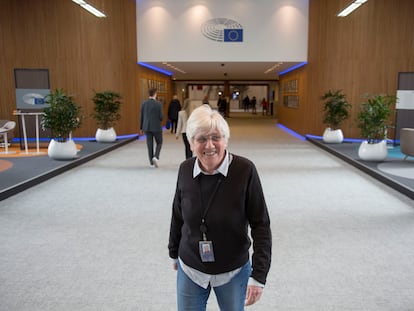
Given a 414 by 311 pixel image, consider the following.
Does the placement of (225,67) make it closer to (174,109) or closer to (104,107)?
(174,109)

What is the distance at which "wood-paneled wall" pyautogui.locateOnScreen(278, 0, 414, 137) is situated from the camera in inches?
496

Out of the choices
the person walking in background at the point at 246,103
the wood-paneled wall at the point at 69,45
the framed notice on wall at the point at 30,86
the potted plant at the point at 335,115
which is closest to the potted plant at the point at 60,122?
the wood-paneled wall at the point at 69,45

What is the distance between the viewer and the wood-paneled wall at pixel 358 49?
1261 centimetres

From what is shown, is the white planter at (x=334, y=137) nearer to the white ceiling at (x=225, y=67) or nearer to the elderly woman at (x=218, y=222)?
the white ceiling at (x=225, y=67)

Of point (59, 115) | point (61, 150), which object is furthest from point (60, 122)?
point (61, 150)

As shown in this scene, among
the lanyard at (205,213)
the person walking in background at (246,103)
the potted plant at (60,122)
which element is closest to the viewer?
the lanyard at (205,213)

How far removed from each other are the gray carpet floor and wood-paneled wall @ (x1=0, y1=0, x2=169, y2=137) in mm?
6775

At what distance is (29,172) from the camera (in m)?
7.57

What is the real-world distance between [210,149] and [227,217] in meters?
0.31

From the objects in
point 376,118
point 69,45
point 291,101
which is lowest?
point 376,118

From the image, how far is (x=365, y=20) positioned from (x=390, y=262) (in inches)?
432

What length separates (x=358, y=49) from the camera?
13.0 metres

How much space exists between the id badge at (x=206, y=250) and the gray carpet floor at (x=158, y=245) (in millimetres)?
1400

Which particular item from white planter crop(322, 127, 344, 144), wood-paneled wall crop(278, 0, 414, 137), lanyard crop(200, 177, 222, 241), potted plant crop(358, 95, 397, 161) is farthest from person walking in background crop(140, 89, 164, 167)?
wood-paneled wall crop(278, 0, 414, 137)
